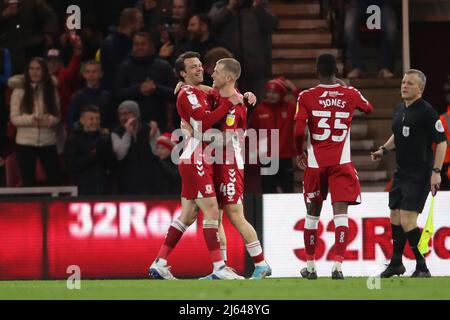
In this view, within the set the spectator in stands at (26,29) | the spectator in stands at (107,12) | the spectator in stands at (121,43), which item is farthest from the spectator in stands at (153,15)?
the spectator in stands at (26,29)

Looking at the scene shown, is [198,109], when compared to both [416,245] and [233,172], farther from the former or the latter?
[416,245]

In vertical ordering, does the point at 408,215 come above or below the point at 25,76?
below

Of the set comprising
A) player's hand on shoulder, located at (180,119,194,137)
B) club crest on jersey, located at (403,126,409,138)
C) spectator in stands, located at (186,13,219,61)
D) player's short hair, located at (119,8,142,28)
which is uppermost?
player's short hair, located at (119,8,142,28)

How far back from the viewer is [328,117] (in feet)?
45.0

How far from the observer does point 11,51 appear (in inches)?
768

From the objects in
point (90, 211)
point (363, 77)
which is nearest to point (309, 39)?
point (363, 77)

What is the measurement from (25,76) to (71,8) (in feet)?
5.66

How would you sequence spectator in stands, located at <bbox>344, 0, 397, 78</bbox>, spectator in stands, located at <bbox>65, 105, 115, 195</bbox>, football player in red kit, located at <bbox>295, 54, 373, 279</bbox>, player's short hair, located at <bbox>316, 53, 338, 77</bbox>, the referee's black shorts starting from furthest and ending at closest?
1. spectator in stands, located at <bbox>344, 0, 397, 78</bbox>
2. spectator in stands, located at <bbox>65, 105, 115, 195</bbox>
3. the referee's black shorts
4. football player in red kit, located at <bbox>295, 54, 373, 279</bbox>
5. player's short hair, located at <bbox>316, 53, 338, 77</bbox>

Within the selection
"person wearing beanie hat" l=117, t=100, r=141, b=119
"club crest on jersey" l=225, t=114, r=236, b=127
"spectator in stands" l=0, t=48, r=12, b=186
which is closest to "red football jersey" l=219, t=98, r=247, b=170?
"club crest on jersey" l=225, t=114, r=236, b=127

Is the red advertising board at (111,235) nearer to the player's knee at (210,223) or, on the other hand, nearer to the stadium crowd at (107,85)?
the stadium crowd at (107,85)

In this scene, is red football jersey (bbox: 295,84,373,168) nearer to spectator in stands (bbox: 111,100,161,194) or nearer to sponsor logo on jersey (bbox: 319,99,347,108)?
sponsor logo on jersey (bbox: 319,99,347,108)

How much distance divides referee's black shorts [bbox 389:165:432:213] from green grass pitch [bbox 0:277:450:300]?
0.85 meters

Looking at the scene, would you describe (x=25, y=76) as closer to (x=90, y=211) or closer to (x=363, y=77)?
(x=90, y=211)

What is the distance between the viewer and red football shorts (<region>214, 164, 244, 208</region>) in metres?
14.1
